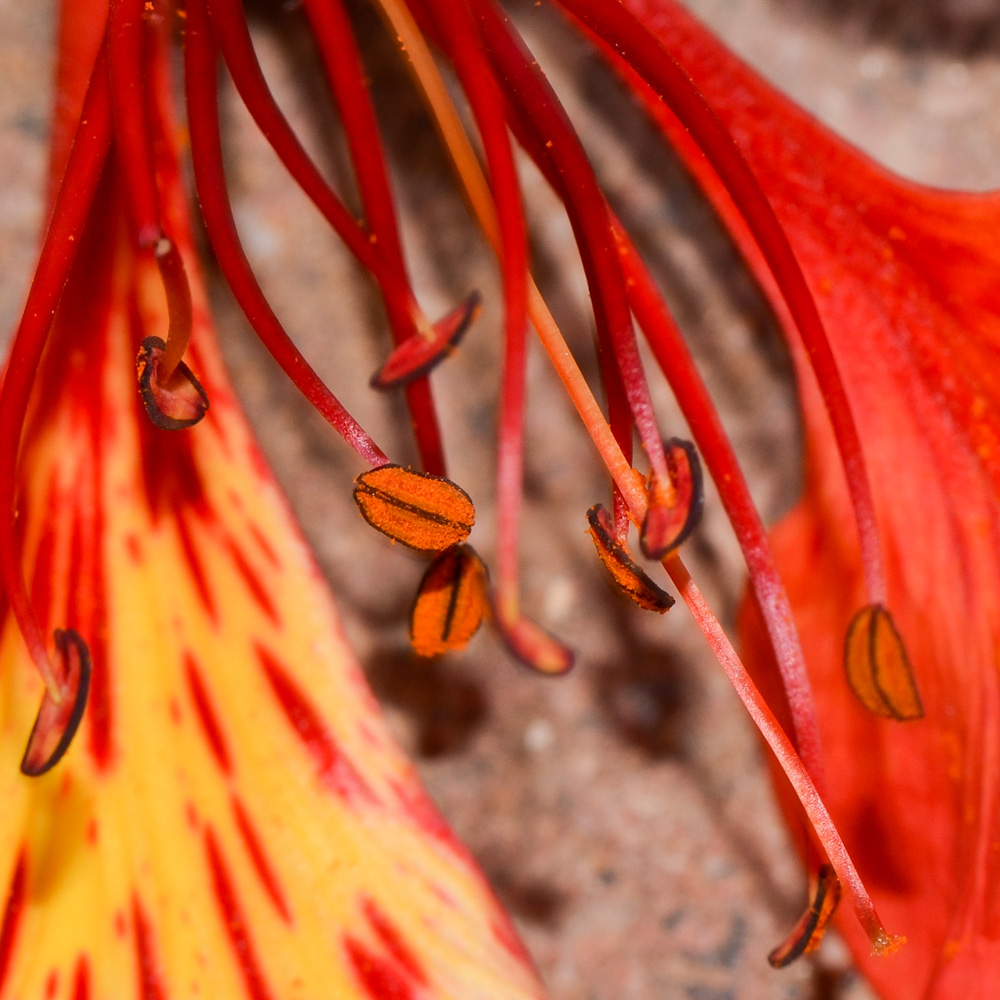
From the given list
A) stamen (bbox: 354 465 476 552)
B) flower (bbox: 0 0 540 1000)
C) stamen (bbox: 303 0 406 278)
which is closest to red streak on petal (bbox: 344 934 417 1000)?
flower (bbox: 0 0 540 1000)

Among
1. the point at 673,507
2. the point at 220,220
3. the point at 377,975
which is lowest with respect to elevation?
the point at 377,975

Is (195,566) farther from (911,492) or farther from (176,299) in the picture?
(911,492)

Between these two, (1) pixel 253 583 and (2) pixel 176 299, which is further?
(1) pixel 253 583

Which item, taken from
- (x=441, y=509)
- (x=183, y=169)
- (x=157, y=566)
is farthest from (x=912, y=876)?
(x=183, y=169)

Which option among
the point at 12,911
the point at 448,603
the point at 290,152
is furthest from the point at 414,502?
the point at 12,911

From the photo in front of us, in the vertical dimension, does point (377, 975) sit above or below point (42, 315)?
below
